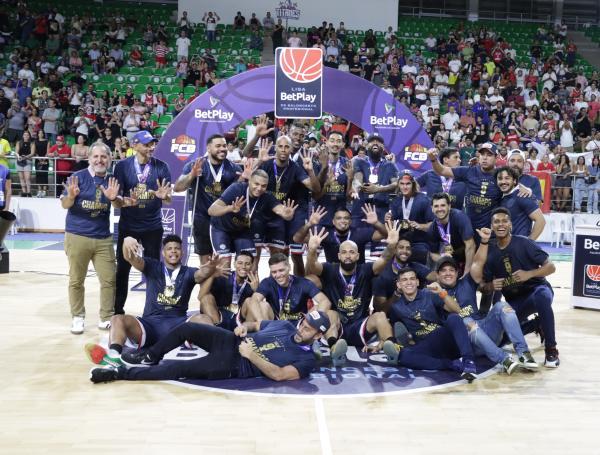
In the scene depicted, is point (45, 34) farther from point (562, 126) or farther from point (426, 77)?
point (562, 126)

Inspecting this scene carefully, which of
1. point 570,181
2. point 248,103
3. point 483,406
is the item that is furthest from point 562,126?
point 483,406

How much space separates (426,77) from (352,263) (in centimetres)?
1447

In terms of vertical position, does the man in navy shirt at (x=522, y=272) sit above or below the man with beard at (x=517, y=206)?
below

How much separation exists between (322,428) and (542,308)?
2821mm

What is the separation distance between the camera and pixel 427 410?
17.1 ft

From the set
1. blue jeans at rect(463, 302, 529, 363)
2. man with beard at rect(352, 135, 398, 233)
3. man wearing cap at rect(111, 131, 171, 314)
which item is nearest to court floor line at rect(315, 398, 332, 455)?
blue jeans at rect(463, 302, 529, 363)

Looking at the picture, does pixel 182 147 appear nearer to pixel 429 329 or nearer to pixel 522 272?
pixel 429 329

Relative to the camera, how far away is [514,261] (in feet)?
22.2

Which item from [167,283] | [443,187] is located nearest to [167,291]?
[167,283]

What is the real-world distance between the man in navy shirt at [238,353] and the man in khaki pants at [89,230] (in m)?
1.85

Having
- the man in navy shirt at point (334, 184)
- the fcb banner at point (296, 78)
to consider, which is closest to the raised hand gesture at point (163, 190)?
the man in navy shirt at point (334, 184)

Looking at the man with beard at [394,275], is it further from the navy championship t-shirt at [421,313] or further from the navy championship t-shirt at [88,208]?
the navy championship t-shirt at [88,208]

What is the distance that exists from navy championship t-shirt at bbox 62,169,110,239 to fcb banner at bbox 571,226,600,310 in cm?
590

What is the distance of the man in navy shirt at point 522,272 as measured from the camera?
261 inches
